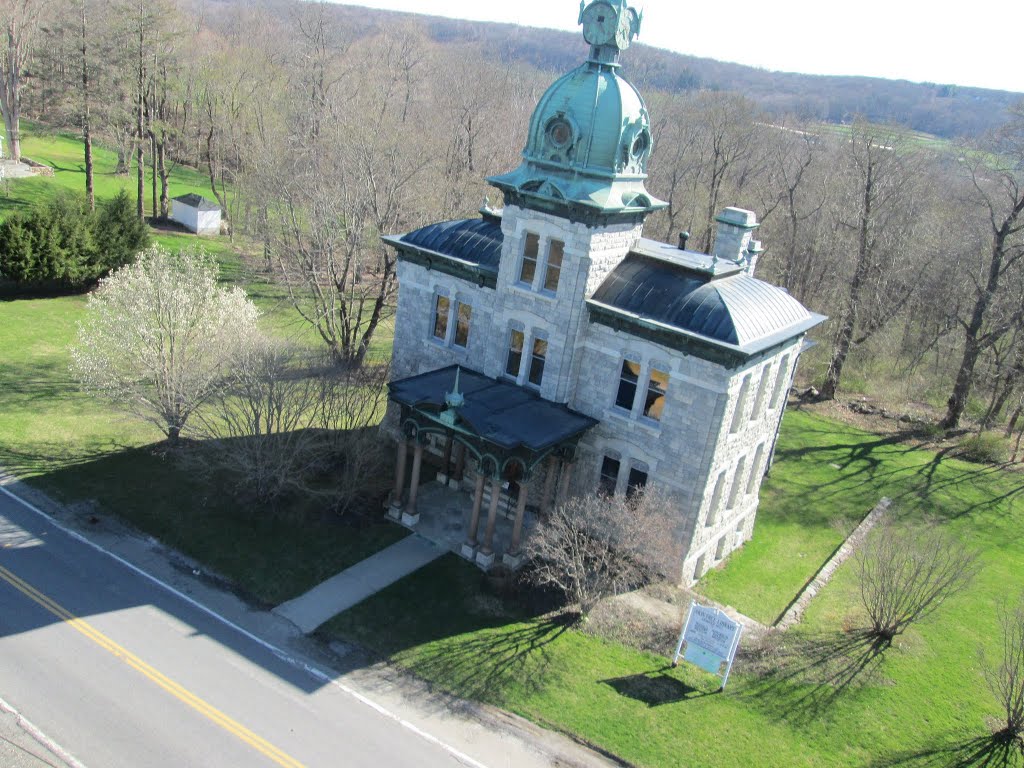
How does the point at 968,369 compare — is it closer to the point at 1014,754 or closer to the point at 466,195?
the point at 1014,754

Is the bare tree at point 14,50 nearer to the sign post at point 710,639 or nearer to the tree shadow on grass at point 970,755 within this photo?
the sign post at point 710,639

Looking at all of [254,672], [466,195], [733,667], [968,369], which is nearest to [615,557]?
[733,667]

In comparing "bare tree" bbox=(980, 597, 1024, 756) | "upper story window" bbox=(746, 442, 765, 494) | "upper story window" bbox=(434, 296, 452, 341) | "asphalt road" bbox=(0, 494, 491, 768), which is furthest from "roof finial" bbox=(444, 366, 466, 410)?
"bare tree" bbox=(980, 597, 1024, 756)

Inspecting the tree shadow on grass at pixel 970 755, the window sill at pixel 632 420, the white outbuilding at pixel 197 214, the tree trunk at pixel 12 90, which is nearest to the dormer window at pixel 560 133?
the window sill at pixel 632 420

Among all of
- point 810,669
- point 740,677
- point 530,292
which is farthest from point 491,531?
point 810,669

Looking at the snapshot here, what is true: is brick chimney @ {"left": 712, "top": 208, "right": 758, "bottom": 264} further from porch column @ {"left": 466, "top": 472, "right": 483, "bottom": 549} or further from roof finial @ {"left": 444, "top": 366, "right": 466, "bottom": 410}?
porch column @ {"left": 466, "top": 472, "right": 483, "bottom": 549}

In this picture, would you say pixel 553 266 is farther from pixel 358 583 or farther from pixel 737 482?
pixel 358 583
